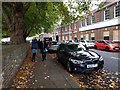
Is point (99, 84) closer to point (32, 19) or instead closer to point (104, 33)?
point (32, 19)

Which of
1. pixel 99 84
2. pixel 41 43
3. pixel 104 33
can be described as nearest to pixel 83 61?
pixel 99 84

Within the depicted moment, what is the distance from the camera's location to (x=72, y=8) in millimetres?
17094

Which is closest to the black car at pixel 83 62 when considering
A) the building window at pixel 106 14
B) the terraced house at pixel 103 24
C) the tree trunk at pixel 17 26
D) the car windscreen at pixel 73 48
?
the car windscreen at pixel 73 48

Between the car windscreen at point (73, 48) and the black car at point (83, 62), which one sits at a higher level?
the car windscreen at point (73, 48)

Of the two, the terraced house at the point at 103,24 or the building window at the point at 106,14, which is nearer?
the terraced house at the point at 103,24

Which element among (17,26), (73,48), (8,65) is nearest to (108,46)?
(17,26)

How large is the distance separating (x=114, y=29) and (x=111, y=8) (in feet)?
12.1

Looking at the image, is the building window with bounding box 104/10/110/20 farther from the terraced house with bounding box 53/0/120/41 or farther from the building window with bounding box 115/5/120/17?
the building window with bounding box 115/5/120/17

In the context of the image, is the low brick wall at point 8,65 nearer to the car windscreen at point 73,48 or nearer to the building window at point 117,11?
the car windscreen at point 73,48

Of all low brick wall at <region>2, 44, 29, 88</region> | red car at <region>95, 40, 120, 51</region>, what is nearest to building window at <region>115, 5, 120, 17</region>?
red car at <region>95, 40, 120, 51</region>

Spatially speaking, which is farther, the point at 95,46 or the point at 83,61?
the point at 95,46

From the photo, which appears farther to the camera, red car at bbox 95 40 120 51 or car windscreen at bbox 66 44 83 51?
red car at bbox 95 40 120 51

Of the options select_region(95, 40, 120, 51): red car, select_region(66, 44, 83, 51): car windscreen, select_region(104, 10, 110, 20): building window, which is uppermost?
select_region(104, 10, 110, 20): building window

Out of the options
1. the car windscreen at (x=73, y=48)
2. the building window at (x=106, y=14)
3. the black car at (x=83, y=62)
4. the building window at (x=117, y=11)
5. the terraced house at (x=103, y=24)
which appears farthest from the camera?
the building window at (x=106, y=14)
